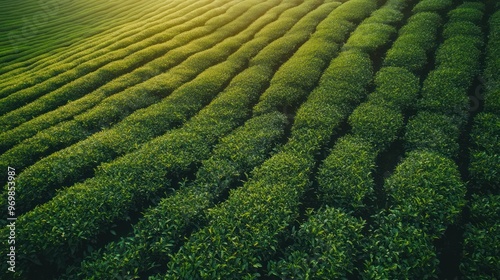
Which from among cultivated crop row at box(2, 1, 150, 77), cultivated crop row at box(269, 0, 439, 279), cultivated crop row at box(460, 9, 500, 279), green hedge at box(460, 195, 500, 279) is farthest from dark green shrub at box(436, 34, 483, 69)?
cultivated crop row at box(2, 1, 150, 77)

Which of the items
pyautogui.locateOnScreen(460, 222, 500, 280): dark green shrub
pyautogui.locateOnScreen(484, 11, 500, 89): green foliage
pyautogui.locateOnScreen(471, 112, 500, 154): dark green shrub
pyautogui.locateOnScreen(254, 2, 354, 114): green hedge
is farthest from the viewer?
pyautogui.locateOnScreen(254, 2, 354, 114): green hedge

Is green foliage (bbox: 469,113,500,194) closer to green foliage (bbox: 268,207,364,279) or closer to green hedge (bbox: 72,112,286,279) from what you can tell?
green foliage (bbox: 268,207,364,279)

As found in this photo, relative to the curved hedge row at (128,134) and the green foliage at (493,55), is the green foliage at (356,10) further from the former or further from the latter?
the green foliage at (493,55)

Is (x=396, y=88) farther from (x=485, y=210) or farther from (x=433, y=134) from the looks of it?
(x=485, y=210)

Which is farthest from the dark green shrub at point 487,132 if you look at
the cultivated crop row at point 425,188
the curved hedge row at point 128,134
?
the curved hedge row at point 128,134

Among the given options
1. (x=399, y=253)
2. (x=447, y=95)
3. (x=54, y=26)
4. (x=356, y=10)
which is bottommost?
(x=399, y=253)

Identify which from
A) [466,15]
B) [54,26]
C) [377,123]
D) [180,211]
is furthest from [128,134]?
[54,26]
